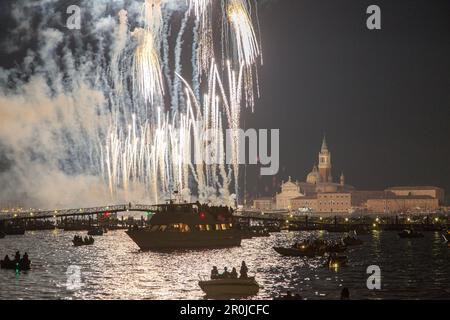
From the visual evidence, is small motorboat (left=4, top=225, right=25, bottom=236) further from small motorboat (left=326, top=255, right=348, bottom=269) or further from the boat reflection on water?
small motorboat (left=326, top=255, right=348, bottom=269)

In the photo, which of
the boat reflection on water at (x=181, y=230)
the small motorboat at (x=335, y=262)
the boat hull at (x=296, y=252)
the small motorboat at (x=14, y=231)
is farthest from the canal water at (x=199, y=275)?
the small motorboat at (x=14, y=231)

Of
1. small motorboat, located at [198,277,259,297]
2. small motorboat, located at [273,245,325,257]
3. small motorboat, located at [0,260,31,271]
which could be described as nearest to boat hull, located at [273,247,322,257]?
small motorboat, located at [273,245,325,257]

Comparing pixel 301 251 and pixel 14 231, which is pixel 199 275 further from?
pixel 14 231

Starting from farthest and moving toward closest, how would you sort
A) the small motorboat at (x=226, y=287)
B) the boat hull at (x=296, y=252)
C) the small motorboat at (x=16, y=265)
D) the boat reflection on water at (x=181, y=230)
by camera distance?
the boat reflection on water at (x=181, y=230)
the boat hull at (x=296, y=252)
the small motorboat at (x=16, y=265)
the small motorboat at (x=226, y=287)

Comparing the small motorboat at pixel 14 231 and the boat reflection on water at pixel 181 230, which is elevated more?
the boat reflection on water at pixel 181 230

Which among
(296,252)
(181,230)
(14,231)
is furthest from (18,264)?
(14,231)

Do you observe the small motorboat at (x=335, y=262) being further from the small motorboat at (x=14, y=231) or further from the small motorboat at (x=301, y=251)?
the small motorboat at (x=14, y=231)

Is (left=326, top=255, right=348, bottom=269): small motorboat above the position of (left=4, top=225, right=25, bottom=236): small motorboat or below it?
above

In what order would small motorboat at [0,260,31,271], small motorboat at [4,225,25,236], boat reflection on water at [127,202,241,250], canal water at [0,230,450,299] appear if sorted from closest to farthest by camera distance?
canal water at [0,230,450,299]
small motorboat at [0,260,31,271]
boat reflection on water at [127,202,241,250]
small motorboat at [4,225,25,236]
